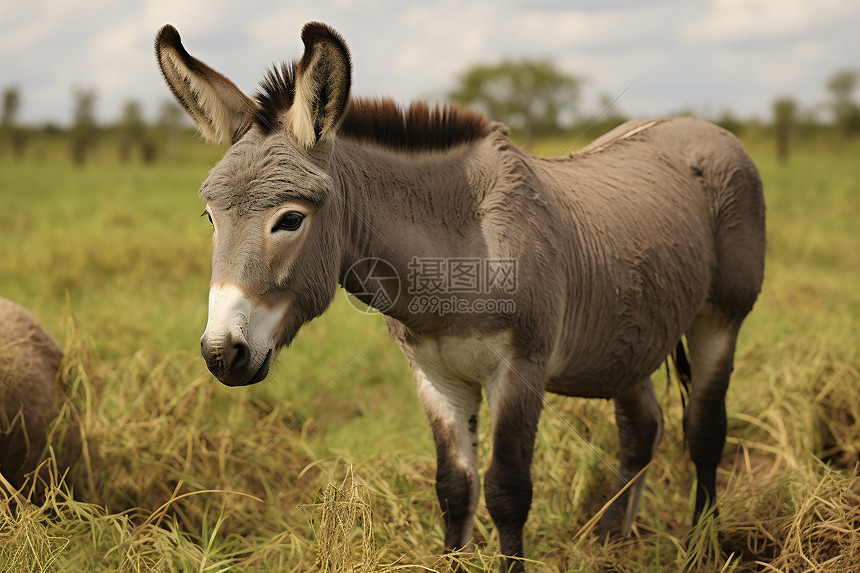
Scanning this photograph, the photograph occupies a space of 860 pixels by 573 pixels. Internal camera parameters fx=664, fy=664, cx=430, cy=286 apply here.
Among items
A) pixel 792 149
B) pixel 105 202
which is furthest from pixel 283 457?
pixel 792 149

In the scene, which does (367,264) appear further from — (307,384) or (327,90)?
(307,384)

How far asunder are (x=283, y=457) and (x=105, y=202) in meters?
13.2

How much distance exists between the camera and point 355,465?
3.63 meters

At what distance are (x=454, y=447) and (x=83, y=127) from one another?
49501 millimetres

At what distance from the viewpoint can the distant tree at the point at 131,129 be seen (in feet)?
156

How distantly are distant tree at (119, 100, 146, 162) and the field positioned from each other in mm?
44457

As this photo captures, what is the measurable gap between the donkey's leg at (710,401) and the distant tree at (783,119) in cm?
3773

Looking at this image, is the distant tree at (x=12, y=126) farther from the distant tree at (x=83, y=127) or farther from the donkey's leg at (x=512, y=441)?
the donkey's leg at (x=512, y=441)

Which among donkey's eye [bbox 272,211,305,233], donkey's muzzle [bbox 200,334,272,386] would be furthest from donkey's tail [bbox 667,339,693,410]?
donkey's muzzle [bbox 200,334,272,386]

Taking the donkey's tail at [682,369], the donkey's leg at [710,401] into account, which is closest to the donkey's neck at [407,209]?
the donkey's leg at [710,401]

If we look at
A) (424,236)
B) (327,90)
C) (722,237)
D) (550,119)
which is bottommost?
(550,119)

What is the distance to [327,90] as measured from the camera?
226cm

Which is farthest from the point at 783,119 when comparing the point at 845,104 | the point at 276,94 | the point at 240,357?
the point at 240,357

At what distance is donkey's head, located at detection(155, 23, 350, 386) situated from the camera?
2.06m
